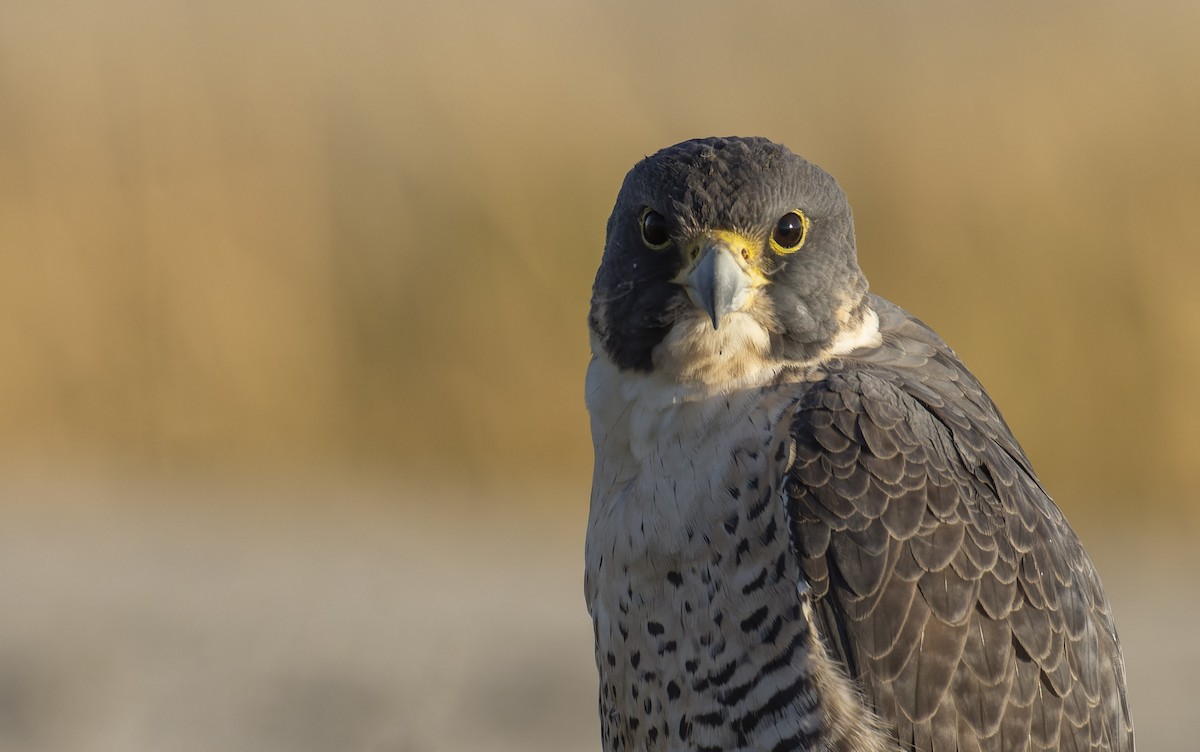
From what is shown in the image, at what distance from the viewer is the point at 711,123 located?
850 centimetres

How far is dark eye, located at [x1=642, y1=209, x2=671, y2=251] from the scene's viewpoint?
11.1ft

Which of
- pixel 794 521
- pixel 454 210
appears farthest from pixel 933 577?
pixel 454 210

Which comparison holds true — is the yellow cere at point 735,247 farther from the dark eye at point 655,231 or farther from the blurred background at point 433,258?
the blurred background at point 433,258

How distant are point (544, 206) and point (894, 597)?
18.4ft

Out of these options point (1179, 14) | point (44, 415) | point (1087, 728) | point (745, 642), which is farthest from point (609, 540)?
point (1179, 14)

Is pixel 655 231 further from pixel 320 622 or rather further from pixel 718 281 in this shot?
pixel 320 622

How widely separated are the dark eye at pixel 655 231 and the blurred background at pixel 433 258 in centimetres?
498

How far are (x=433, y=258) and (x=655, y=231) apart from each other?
5.36 meters

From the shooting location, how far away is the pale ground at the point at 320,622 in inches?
298

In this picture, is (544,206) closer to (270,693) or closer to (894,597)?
(270,693)

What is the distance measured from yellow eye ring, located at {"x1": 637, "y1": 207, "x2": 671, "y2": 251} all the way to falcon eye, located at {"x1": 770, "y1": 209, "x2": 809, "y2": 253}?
249 mm

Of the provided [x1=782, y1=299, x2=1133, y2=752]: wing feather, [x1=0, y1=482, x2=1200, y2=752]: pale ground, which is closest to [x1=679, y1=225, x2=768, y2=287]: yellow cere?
[x1=782, y1=299, x2=1133, y2=752]: wing feather

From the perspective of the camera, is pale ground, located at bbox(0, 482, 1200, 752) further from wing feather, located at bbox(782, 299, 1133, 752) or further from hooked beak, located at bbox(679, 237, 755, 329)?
hooked beak, located at bbox(679, 237, 755, 329)

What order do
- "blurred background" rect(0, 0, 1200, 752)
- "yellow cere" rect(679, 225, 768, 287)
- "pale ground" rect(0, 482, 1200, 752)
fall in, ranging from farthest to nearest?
"blurred background" rect(0, 0, 1200, 752), "pale ground" rect(0, 482, 1200, 752), "yellow cere" rect(679, 225, 768, 287)
